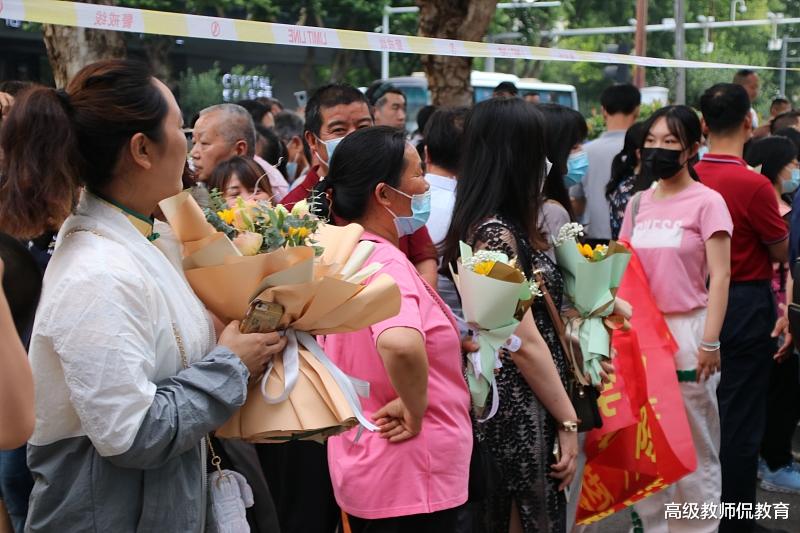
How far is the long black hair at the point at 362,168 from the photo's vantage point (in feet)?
10.3

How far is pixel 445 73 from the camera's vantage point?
891 cm

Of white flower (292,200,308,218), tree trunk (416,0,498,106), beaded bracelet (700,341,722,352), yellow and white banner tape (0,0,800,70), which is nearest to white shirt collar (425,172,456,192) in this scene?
yellow and white banner tape (0,0,800,70)

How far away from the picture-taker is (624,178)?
6.34 metres

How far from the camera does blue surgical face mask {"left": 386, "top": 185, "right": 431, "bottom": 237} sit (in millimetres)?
3188

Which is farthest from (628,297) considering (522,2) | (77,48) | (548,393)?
(522,2)

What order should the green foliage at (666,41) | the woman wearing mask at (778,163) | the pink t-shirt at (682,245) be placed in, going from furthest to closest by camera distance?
the green foliage at (666,41) → the woman wearing mask at (778,163) → the pink t-shirt at (682,245)

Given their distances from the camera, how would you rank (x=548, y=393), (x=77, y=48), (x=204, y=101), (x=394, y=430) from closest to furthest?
(x=394, y=430) → (x=548, y=393) → (x=77, y=48) → (x=204, y=101)

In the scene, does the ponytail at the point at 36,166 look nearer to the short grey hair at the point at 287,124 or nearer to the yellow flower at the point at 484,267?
the yellow flower at the point at 484,267

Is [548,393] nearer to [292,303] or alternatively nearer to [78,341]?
[292,303]

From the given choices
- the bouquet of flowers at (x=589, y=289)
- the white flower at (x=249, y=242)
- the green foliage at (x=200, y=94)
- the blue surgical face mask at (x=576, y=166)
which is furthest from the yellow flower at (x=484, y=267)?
the green foliage at (x=200, y=94)

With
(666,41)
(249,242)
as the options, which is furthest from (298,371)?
(666,41)

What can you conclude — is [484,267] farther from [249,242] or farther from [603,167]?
[603,167]

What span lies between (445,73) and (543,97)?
16.0 metres

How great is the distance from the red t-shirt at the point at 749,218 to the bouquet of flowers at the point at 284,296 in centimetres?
311
